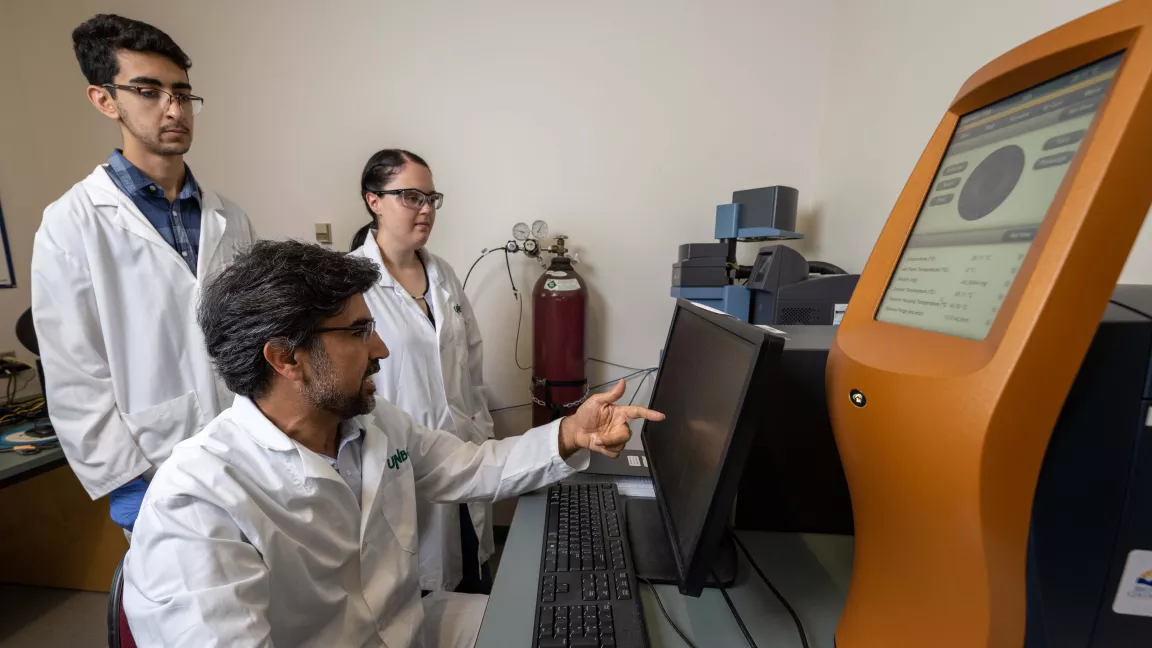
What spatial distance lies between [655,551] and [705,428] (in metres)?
0.31

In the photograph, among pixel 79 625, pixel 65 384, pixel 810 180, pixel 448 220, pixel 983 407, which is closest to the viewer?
pixel 983 407

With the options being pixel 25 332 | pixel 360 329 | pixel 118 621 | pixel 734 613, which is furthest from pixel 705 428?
pixel 25 332

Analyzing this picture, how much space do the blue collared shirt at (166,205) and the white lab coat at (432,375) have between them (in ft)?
1.51

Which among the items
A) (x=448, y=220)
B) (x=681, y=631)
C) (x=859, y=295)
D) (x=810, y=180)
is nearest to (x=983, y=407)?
(x=859, y=295)

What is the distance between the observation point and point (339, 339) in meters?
0.84

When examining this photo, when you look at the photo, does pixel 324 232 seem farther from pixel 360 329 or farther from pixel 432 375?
pixel 360 329

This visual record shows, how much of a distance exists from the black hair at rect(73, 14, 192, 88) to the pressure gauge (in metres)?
1.29

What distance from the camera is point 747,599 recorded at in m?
0.70

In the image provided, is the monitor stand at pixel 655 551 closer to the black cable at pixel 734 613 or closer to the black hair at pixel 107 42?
the black cable at pixel 734 613

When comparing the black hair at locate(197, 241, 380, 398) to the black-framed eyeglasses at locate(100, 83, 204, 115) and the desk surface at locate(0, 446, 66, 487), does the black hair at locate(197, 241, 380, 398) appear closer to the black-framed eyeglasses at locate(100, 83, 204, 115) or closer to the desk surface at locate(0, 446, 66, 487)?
the black-framed eyeglasses at locate(100, 83, 204, 115)

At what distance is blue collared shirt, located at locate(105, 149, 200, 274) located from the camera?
1.27 meters

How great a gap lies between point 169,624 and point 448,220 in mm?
1792

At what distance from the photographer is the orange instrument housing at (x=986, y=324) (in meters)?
0.34

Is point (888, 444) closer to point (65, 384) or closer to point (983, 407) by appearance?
point (983, 407)
